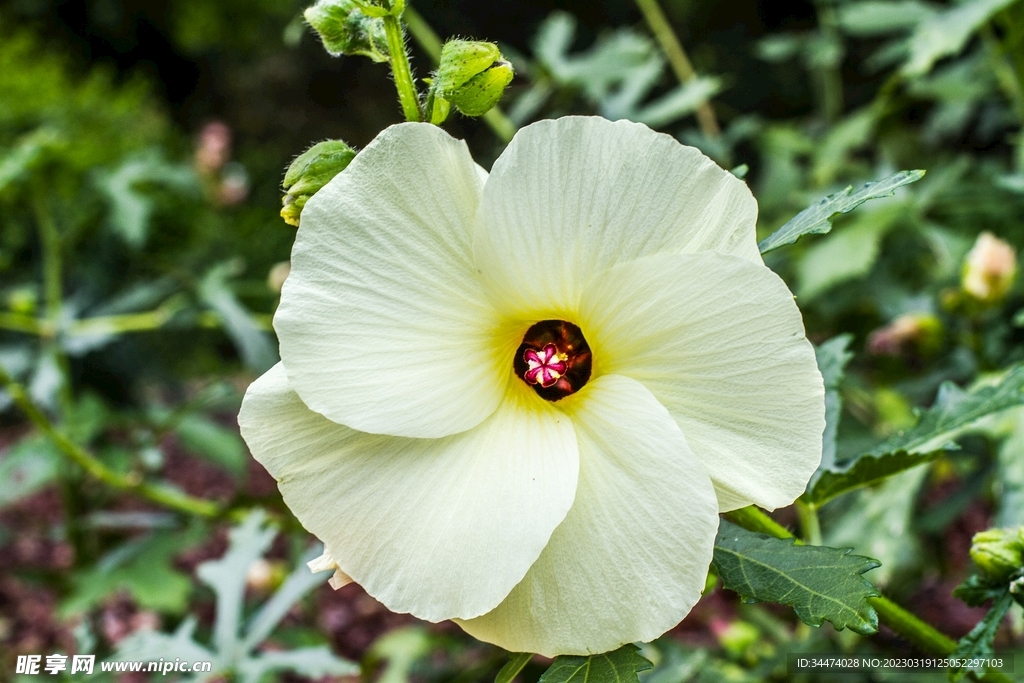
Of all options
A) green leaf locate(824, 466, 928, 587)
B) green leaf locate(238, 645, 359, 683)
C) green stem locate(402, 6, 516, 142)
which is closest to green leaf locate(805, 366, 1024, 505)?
green leaf locate(824, 466, 928, 587)

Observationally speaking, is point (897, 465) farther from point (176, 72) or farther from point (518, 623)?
point (176, 72)

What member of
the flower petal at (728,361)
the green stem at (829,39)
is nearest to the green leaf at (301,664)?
the flower petal at (728,361)

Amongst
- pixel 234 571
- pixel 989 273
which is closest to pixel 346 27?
pixel 234 571

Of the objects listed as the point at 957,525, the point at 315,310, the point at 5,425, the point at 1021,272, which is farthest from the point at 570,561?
the point at 5,425

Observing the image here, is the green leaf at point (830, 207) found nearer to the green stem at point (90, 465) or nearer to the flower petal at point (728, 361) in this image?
the flower petal at point (728, 361)

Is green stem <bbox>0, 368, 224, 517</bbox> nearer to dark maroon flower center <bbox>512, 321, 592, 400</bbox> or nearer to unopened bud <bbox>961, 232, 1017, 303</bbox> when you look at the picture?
dark maroon flower center <bbox>512, 321, 592, 400</bbox>

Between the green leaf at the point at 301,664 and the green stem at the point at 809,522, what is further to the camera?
the green leaf at the point at 301,664
